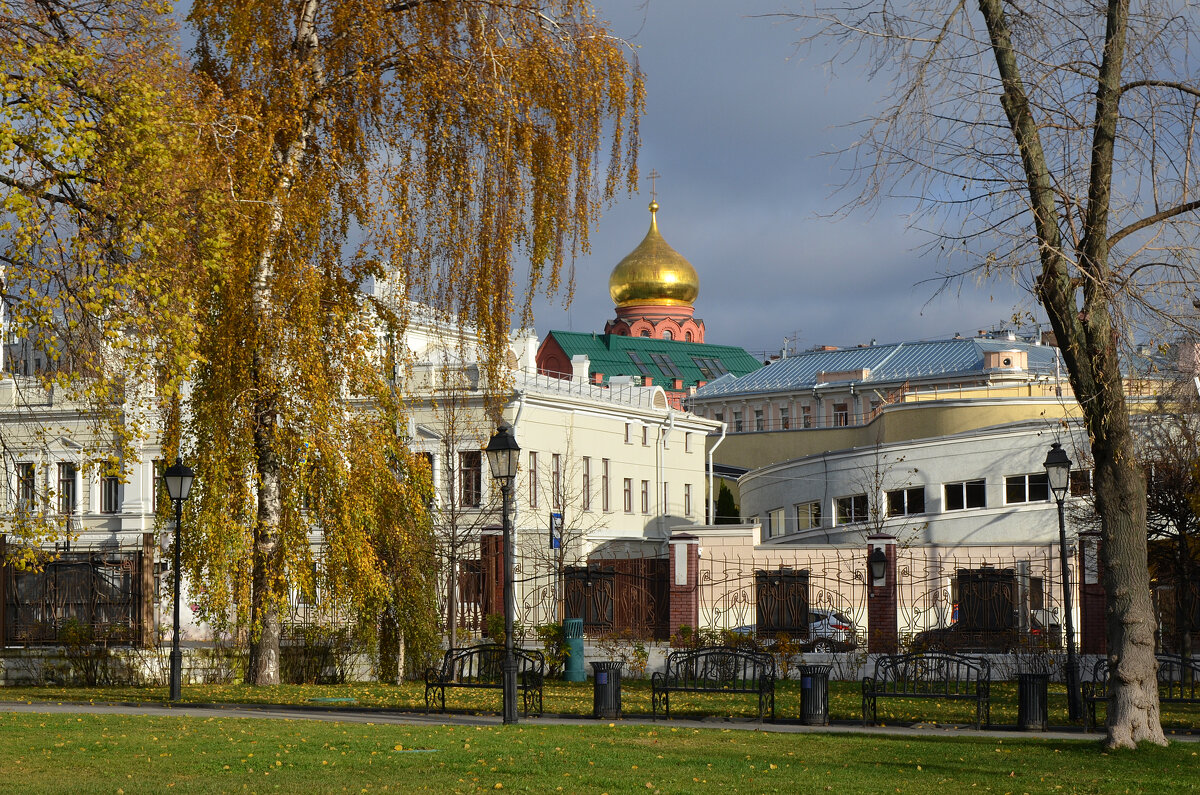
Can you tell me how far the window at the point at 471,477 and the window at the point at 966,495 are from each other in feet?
47.5

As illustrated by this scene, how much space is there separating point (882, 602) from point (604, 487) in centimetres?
2266

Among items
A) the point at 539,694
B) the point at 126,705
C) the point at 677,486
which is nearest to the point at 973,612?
the point at 539,694

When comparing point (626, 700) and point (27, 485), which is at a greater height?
point (27, 485)

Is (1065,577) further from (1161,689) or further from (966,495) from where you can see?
(966,495)

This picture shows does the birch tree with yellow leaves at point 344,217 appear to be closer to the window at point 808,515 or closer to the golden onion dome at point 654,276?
the window at point 808,515

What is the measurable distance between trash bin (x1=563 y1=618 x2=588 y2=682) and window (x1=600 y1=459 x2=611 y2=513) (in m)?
22.4

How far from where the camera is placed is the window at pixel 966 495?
42.4m

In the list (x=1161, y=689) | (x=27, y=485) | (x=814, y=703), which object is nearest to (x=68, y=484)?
(x=27, y=485)

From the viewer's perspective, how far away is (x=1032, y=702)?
52.6 ft

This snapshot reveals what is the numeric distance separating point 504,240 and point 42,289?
5.93 metres

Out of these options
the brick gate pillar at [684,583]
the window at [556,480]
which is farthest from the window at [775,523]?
the brick gate pillar at [684,583]

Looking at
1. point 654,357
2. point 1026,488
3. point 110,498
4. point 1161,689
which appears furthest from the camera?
point 654,357

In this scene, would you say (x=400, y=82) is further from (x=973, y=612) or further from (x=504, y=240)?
(x=973, y=612)

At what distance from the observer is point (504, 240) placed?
1766 centimetres
